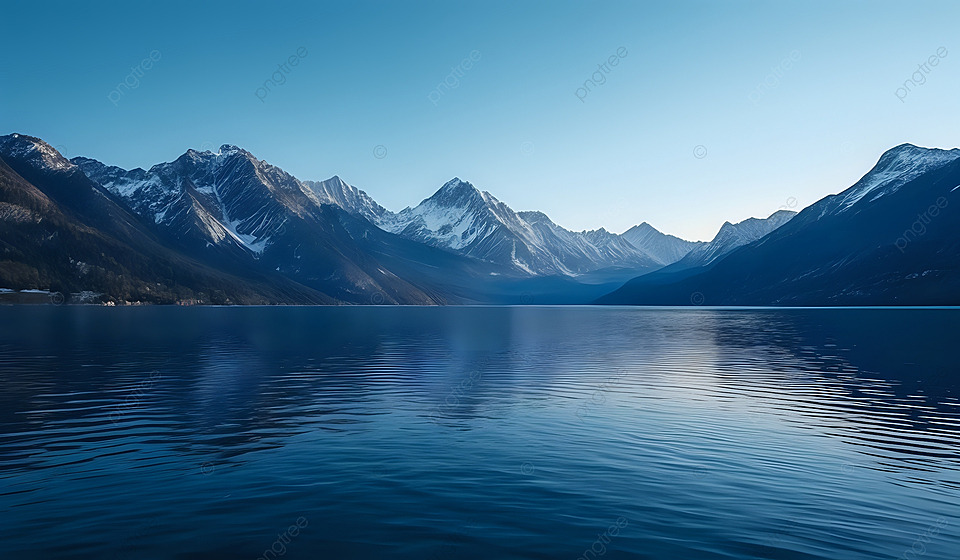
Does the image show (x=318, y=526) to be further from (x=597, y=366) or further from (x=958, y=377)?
(x=958, y=377)

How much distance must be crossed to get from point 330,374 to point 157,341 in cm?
6035

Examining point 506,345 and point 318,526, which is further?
point 506,345

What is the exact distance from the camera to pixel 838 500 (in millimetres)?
23422

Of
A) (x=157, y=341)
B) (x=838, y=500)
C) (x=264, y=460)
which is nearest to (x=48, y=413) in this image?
(x=264, y=460)

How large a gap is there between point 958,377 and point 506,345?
70.2m

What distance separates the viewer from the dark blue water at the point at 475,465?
18938 millimetres

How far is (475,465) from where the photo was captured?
92.2ft

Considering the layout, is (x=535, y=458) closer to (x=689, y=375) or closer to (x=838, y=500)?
(x=838, y=500)

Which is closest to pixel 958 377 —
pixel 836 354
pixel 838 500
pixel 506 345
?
pixel 836 354

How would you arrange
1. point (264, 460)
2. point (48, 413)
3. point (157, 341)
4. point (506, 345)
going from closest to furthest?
point (264, 460) → point (48, 413) → point (157, 341) → point (506, 345)

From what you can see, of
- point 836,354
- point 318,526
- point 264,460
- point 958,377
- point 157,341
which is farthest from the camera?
point 157,341

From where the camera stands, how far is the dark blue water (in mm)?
18938

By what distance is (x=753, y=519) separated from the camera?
21.0 m

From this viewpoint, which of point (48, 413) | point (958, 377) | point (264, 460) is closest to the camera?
point (264, 460)
